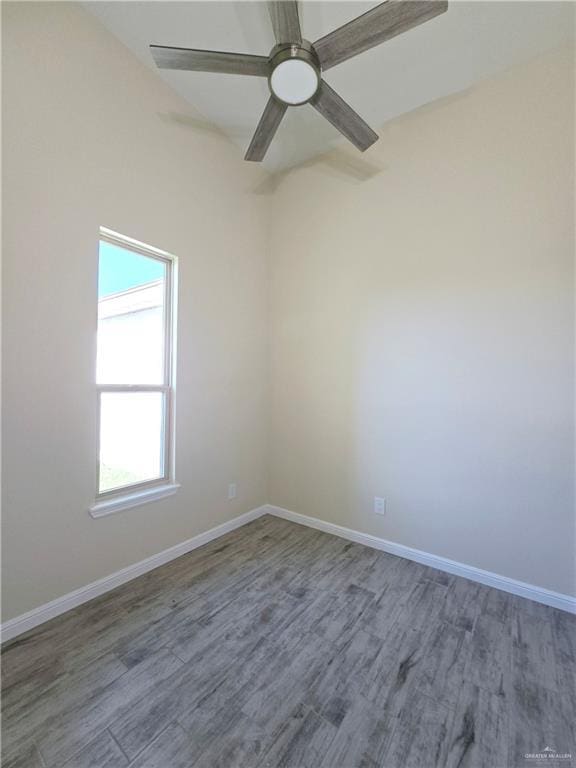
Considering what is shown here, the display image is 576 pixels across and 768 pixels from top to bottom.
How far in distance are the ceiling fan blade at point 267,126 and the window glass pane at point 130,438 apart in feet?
5.95

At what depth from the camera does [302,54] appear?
1521 millimetres

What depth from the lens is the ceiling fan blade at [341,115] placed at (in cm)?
170

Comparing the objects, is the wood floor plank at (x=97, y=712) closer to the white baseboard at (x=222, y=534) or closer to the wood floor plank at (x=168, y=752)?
the wood floor plank at (x=168, y=752)

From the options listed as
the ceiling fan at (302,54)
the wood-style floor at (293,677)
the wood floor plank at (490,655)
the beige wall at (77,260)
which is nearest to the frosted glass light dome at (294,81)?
the ceiling fan at (302,54)

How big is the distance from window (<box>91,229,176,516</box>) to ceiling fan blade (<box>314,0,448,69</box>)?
1.52m

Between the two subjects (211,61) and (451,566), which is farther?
(451,566)

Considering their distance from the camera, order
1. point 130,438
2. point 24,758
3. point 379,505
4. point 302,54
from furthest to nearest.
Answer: point 379,505 → point 130,438 → point 302,54 → point 24,758

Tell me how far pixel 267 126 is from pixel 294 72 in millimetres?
391

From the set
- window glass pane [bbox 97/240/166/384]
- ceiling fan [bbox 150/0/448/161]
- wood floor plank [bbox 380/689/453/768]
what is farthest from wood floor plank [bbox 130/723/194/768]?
ceiling fan [bbox 150/0/448/161]

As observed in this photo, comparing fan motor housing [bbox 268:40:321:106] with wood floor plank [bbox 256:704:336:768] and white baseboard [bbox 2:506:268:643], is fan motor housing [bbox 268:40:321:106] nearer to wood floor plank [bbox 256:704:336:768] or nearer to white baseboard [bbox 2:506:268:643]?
wood floor plank [bbox 256:704:336:768]

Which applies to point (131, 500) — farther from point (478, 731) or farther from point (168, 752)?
point (478, 731)

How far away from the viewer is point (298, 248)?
3.06 meters

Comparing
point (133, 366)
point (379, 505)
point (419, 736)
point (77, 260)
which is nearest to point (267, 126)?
point (77, 260)

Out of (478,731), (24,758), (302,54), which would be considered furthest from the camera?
(302,54)
